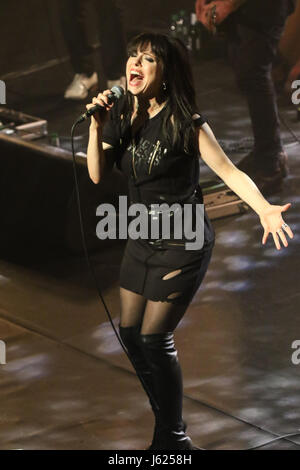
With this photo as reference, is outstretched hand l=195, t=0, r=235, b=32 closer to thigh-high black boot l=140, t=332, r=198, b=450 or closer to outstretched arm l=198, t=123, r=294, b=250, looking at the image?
outstretched arm l=198, t=123, r=294, b=250

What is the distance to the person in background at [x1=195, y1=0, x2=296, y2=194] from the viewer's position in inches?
248

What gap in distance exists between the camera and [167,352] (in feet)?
12.2

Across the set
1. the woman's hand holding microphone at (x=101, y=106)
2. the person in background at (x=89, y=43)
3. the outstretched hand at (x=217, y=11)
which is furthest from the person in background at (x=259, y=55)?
the woman's hand holding microphone at (x=101, y=106)

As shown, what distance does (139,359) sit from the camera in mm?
3807

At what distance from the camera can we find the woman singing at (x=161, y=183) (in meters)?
3.57

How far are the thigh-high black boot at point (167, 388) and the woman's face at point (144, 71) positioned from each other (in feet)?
2.68

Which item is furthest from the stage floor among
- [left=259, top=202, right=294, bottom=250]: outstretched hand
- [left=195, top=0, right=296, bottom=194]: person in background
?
[left=259, top=202, right=294, bottom=250]: outstretched hand

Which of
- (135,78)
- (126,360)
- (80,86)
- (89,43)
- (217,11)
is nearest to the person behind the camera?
(135,78)

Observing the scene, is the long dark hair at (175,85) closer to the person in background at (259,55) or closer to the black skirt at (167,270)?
the black skirt at (167,270)

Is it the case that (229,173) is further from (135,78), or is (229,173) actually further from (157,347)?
(157,347)

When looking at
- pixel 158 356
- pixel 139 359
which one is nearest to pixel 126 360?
pixel 139 359

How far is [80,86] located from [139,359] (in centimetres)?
499

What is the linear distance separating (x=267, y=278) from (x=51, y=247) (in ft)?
4.04

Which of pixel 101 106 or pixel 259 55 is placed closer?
pixel 101 106
